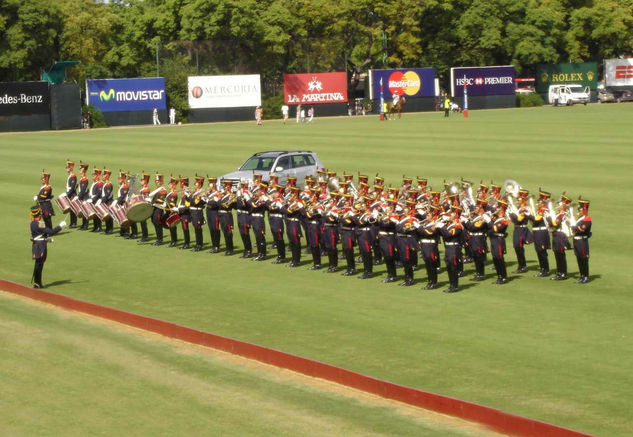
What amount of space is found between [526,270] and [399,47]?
7476 centimetres

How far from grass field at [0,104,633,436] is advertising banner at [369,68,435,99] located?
3826 centimetres

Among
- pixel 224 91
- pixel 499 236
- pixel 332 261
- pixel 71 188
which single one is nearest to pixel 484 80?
pixel 224 91

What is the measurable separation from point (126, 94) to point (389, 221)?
5297 cm

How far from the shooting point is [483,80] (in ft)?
268

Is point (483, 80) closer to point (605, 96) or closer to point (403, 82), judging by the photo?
point (403, 82)

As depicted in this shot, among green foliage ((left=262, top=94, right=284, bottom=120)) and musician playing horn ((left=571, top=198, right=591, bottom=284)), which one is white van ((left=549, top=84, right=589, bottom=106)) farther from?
musician playing horn ((left=571, top=198, right=591, bottom=284))

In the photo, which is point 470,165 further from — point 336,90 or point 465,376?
point 336,90

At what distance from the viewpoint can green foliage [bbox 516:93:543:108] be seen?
84375 mm

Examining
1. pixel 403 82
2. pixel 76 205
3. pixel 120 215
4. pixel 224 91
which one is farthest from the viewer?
pixel 403 82

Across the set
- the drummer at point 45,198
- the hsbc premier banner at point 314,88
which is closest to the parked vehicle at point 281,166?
the drummer at point 45,198

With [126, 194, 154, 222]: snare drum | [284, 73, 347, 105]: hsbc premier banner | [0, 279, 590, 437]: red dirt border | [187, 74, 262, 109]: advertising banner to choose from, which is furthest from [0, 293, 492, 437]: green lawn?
[284, 73, 347, 105]: hsbc premier banner

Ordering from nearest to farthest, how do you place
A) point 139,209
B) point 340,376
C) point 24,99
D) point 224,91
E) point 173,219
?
point 340,376 → point 173,219 → point 139,209 → point 24,99 → point 224,91

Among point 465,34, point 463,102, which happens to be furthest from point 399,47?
point 463,102

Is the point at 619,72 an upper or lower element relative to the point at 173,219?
upper
